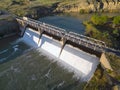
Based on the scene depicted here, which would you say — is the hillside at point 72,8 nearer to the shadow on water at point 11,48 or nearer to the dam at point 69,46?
the shadow on water at point 11,48

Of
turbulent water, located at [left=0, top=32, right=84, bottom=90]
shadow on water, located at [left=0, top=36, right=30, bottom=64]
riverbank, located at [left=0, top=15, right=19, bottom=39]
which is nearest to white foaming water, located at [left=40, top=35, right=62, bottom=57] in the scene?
turbulent water, located at [left=0, top=32, right=84, bottom=90]

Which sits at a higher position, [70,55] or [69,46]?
[69,46]

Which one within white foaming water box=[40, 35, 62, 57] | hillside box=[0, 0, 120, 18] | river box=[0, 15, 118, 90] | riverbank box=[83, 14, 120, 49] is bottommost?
hillside box=[0, 0, 120, 18]

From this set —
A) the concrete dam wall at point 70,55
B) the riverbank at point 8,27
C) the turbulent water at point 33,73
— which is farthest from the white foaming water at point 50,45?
the riverbank at point 8,27

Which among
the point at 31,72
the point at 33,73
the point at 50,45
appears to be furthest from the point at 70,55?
the point at 31,72

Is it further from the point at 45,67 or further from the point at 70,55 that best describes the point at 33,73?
the point at 70,55

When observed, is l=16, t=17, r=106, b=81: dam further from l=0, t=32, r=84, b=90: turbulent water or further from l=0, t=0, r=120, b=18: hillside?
l=0, t=0, r=120, b=18: hillside

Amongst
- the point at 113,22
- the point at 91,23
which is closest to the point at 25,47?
the point at 91,23
